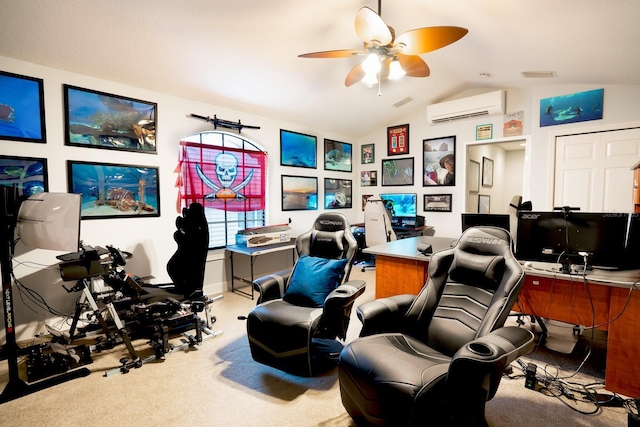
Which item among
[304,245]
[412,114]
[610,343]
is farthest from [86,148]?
[412,114]

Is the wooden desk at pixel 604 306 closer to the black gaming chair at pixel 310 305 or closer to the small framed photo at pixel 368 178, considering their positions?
the black gaming chair at pixel 310 305

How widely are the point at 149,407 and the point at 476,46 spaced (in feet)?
14.9

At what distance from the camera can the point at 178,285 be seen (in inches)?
122

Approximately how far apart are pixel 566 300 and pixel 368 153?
4.76m

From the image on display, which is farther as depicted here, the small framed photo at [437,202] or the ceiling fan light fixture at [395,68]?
the small framed photo at [437,202]

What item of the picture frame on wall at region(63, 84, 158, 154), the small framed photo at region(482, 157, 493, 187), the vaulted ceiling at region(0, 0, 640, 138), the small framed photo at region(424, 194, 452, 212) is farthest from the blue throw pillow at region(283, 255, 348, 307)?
the small framed photo at region(482, 157, 493, 187)

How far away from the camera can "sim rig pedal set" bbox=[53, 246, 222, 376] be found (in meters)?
2.45

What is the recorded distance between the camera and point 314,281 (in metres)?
2.57

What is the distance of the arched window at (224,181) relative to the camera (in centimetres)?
392

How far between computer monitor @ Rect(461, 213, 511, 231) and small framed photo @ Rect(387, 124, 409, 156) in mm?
3287

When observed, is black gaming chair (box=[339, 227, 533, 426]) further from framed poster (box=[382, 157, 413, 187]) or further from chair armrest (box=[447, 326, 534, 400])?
framed poster (box=[382, 157, 413, 187])

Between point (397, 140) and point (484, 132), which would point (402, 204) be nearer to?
point (397, 140)

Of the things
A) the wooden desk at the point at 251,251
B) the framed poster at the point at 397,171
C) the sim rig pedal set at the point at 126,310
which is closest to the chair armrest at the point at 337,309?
the sim rig pedal set at the point at 126,310

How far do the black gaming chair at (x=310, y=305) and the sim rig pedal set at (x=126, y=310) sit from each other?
31.0 inches
